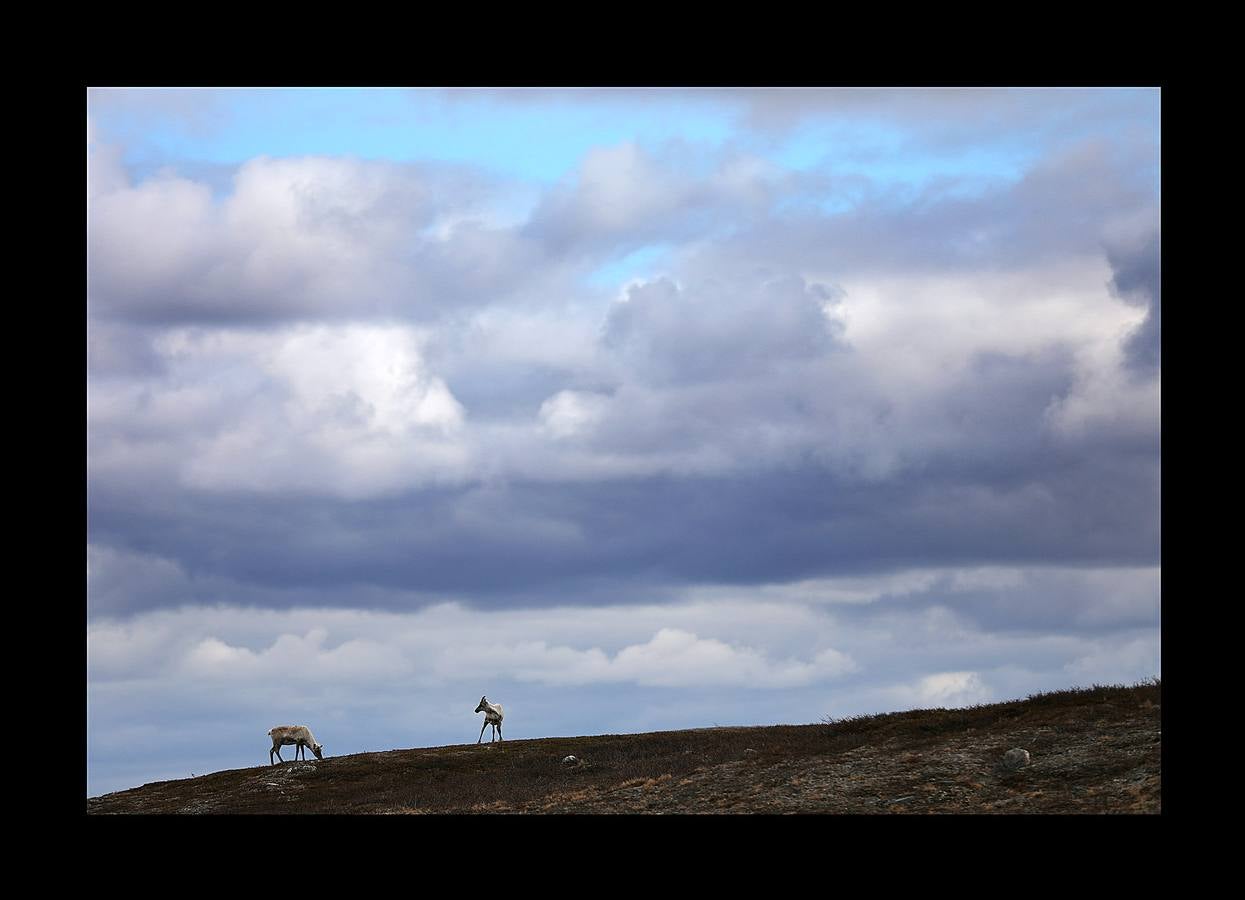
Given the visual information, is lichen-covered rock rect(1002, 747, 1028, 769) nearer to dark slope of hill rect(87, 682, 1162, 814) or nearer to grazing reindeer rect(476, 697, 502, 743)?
dark slope of hill rect(87, 682, 1162, 814)

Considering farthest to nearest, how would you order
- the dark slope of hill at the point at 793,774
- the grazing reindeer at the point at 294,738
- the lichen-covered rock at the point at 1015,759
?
the grazing reindeer at the point at 294,738, the lichen-covered rock at the point at 1015,759, the dark slope of hill at the point at 793,774

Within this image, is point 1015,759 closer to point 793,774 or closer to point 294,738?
point 793,774

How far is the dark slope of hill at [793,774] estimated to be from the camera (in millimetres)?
29328

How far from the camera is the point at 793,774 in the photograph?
34250 mm

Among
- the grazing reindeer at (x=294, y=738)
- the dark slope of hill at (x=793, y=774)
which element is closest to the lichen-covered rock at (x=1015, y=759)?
the dark slope of hill at (x=793, y=774)

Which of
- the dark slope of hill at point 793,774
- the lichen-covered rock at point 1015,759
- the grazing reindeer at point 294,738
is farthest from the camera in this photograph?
the grazing reindeer at point 294,738

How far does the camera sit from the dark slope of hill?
2933cm

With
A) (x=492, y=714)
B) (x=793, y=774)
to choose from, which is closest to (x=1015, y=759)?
(x=793, y=774)

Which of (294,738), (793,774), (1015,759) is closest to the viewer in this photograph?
(1015,759)

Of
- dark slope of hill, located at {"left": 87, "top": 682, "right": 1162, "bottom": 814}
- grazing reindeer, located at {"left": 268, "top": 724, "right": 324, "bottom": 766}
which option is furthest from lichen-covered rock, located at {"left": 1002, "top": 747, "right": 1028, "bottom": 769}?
grazing reindeer, located at {"left": 268, "top": 724, "right": 324, "bottom": 766}

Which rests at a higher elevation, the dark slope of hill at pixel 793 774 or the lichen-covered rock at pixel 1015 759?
the lichen-covered rock at pixel 1015 759

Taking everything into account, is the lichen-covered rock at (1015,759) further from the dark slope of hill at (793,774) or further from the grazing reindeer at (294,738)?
the grazing reindeer at (294,738)
